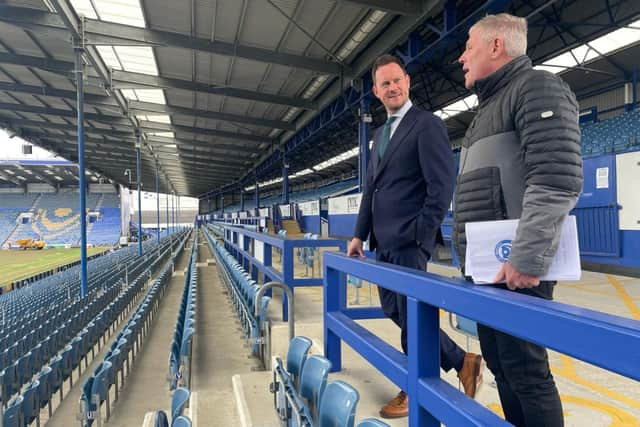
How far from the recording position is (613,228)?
7.46 m

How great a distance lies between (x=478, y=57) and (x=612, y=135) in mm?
11182

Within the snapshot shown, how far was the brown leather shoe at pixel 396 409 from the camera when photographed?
218 cm

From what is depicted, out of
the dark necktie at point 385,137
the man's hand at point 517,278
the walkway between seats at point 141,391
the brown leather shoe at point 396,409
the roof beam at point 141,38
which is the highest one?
the roof beam at point 141,38

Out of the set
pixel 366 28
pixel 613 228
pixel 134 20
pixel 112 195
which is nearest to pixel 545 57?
pixel 366 28

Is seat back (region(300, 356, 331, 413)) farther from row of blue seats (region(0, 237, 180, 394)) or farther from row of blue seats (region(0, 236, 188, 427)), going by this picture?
row of blue seats (region(0, 237, 180, 394))

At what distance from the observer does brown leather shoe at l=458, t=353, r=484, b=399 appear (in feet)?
6.86

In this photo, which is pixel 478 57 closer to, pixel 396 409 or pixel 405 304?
pixel 405 304

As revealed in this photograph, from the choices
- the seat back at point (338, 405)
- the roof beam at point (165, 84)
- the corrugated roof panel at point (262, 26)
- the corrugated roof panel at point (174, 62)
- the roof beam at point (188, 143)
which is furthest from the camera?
the roof beam at point (188, 143)

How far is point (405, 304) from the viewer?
2.18 m

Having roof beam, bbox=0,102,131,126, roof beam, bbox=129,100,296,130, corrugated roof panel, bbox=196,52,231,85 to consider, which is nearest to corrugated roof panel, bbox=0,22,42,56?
corrugated roof panel, bbox=196,52,231,85

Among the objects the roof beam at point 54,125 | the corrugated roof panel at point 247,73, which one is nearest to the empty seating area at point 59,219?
the roof beam at point 54,125

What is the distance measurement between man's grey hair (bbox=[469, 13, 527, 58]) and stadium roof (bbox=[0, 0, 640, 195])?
240 inches

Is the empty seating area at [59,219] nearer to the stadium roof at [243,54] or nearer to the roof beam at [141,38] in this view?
the stadium roof at [243,54]

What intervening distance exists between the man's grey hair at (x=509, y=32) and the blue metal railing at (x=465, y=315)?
2.74ft
